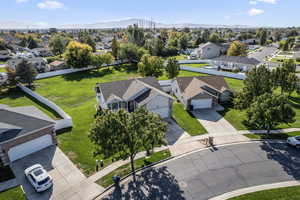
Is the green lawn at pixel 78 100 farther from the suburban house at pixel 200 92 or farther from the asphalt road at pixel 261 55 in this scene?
the asphalt road at pixel 261 55

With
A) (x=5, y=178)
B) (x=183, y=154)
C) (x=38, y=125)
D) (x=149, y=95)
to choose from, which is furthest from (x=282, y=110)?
(x=5, y=178)

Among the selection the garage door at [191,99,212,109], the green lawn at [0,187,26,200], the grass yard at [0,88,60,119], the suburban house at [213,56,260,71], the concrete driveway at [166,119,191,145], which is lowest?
the green lawn at [0,187,26,200]

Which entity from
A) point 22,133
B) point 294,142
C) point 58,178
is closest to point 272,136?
point 294,142

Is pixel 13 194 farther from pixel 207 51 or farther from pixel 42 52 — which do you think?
pixel 42 52

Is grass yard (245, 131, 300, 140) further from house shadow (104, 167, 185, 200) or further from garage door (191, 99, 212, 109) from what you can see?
house shadow (104, 167, 185, 200)

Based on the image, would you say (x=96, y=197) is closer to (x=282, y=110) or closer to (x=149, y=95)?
(x=149, y=95)

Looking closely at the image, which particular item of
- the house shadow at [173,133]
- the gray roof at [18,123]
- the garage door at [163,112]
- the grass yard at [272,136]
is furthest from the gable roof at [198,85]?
the gray roof at [18,123]

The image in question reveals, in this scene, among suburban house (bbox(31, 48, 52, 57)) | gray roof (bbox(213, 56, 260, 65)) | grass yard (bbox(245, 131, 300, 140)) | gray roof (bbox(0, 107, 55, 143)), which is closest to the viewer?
gray roof (bbox(0, 107, 55, 143))

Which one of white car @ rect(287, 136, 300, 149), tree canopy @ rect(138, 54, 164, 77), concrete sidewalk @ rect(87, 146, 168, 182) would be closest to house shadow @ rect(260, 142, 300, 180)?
white car @ rect(287, 136, 300, 149)
